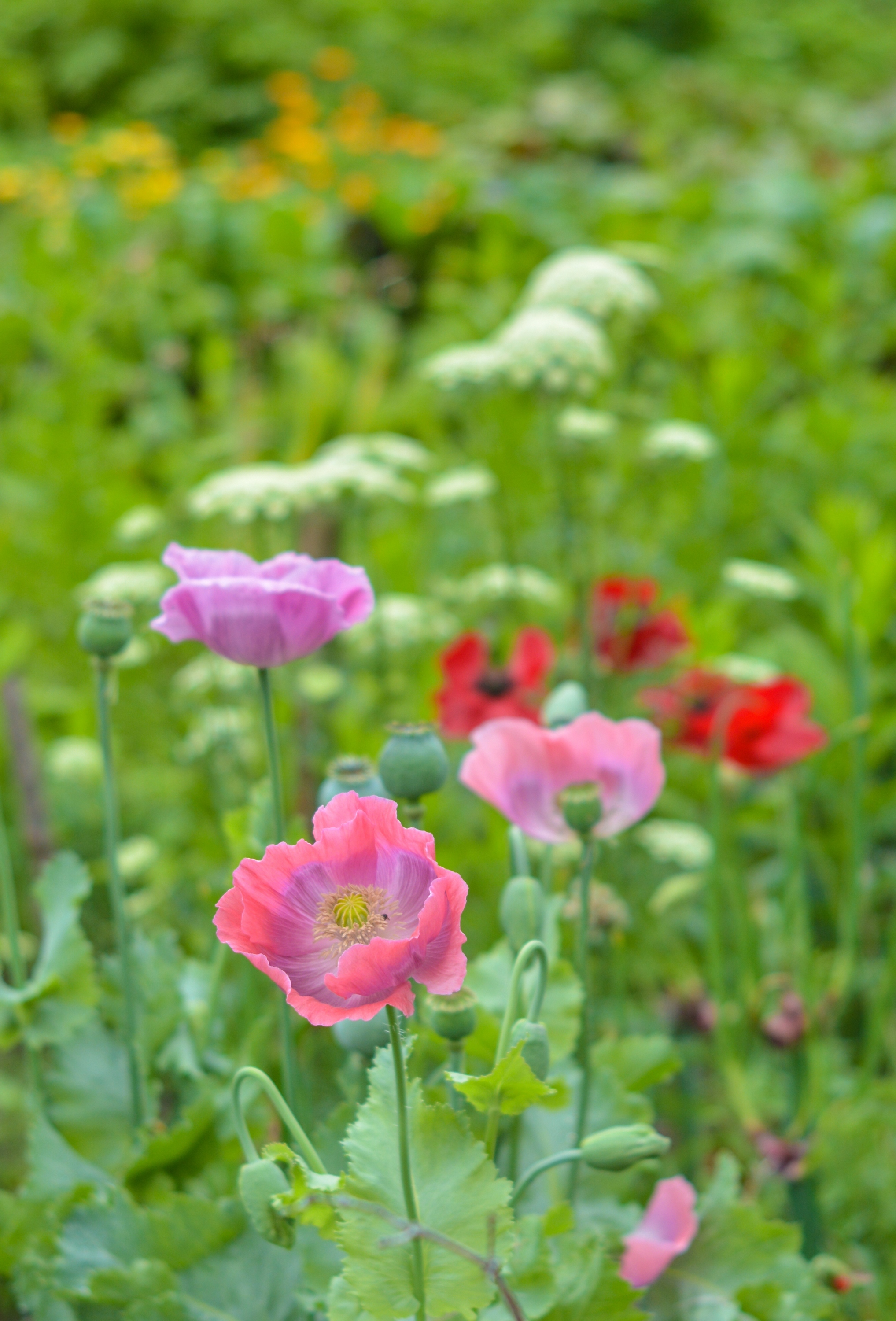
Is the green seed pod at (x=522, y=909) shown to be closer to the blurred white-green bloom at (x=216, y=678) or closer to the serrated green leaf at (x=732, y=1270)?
the serrated green leaf at (x=732, y=1270)

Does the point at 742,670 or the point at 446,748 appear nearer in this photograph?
the point at 742,670

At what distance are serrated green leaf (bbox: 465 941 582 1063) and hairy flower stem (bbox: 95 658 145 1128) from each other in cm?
18

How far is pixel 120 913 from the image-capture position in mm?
628

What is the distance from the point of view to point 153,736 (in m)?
1.57

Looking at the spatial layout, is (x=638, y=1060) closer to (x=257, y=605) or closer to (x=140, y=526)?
(x=257, y=605)

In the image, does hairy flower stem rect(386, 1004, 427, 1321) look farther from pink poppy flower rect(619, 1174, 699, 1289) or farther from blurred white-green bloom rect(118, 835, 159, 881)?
blurred white-green bloom rect(118, 835, 159, 881)

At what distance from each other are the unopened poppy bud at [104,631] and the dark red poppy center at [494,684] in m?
0.49

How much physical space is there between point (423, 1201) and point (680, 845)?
2.02 feet

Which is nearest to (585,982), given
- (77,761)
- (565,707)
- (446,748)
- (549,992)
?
(549,992)

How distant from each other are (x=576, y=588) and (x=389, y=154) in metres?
3.00

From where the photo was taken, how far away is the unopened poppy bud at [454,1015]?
1.55ft

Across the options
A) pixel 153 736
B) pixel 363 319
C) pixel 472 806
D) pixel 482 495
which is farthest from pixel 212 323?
pixel 472 806

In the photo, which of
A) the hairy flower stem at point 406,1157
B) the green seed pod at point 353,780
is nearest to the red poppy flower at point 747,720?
the green seed pod at point 353,780

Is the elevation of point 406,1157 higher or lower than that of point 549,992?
higher
